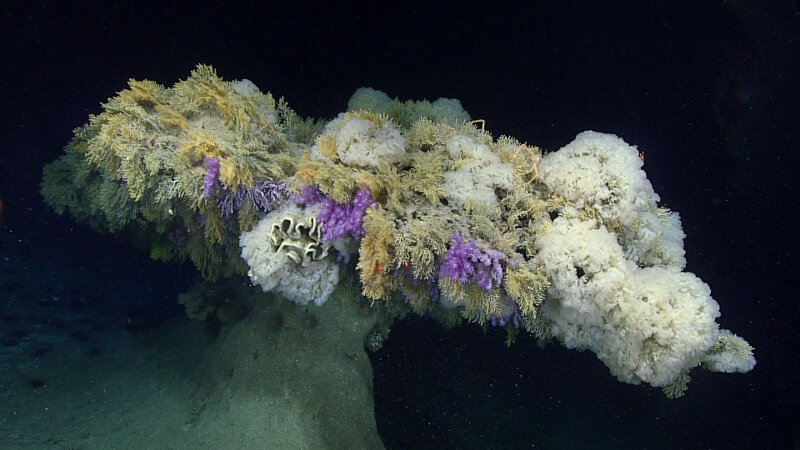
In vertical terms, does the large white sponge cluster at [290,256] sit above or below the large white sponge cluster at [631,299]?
below

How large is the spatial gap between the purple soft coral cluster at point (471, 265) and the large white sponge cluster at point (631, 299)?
324 millimetres

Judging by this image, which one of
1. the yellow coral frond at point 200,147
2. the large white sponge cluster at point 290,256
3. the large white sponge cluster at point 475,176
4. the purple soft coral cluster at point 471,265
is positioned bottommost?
the large white sponge cluster at point 290,256

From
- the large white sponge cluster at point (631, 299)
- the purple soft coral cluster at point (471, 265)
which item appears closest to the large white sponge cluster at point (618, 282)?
the large white sponge cluster at point (631, 299)

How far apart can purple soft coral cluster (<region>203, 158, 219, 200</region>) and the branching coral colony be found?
0.05ft

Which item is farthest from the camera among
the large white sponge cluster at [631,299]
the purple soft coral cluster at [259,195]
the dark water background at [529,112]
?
the dark water background at [529,112]

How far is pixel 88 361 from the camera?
461 centimetres

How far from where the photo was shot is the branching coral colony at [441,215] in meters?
2.65

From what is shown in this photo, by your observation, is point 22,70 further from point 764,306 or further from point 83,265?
point 764,306

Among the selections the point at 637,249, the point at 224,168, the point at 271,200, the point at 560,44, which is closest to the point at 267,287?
the point at 271,200

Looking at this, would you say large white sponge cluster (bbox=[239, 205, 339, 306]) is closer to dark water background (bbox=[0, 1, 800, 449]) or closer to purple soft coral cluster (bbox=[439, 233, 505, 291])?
purple soft coral cluster (bbox=[439, 233, 505, 291])

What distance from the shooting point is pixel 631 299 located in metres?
2.67

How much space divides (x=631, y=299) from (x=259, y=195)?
9.15ft

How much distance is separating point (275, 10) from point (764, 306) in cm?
868

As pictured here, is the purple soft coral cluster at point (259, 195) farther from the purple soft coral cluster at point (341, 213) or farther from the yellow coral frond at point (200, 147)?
the yellow coral frond at point (200, 147)
